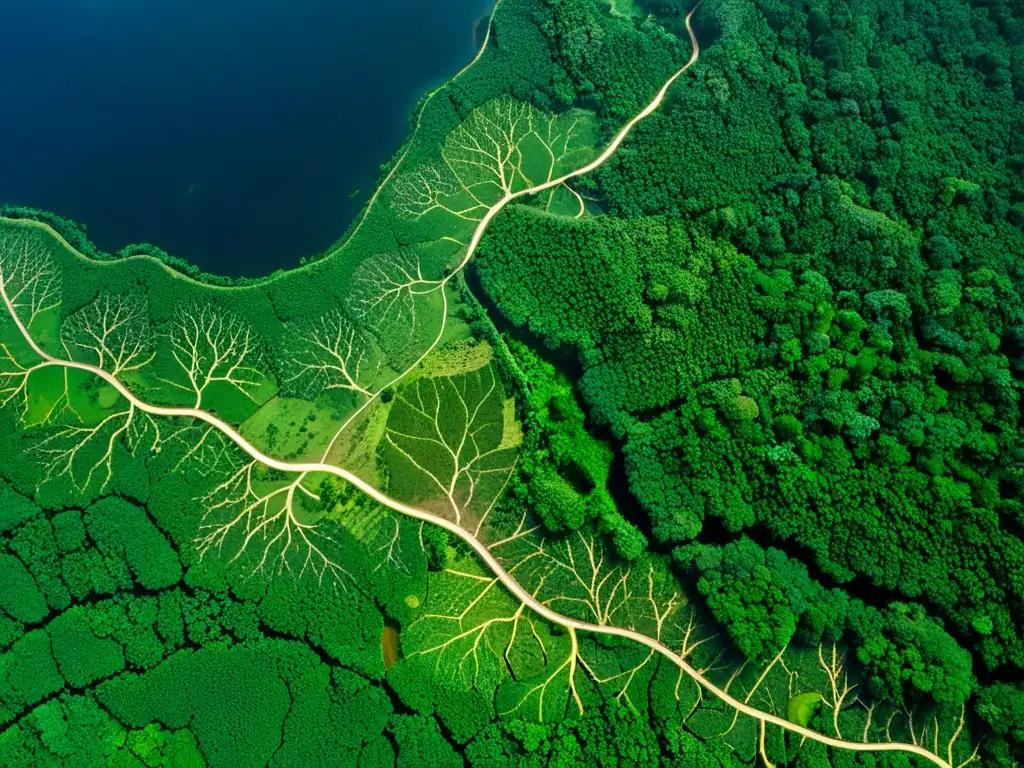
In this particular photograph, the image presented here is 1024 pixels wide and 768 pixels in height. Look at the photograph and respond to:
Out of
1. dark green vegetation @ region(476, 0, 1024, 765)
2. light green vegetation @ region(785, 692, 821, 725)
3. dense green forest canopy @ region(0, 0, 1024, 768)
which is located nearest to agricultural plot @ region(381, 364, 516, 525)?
dense green forest canopy @ region(0, 0, 1024, 768)

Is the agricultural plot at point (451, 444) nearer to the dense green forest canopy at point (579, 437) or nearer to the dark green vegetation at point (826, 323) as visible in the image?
the dense green forest canopy at point (579, 437)

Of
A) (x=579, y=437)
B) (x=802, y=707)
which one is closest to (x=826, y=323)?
(x=579, y=437)

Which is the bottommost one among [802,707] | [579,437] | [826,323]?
[802,707]

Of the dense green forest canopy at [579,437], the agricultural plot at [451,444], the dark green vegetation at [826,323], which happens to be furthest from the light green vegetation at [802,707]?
the agricultural plot at [451,444]

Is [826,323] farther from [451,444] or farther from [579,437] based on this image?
[451,444]

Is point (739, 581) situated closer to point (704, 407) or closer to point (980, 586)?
point (704, 407)

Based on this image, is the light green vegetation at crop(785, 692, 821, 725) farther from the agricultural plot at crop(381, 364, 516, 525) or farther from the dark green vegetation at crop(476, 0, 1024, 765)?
the agricultural plot at crop(381, 364, 516, 525)

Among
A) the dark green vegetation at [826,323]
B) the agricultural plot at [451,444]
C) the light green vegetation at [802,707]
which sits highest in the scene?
the dark green vegetation at [826,323]
